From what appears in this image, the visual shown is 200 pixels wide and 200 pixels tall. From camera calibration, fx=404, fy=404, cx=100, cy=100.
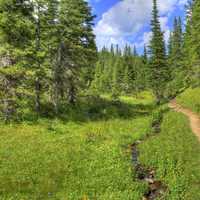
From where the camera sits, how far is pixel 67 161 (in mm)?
24812

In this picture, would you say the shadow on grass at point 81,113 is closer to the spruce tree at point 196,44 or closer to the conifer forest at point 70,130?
the conifer forest at point 70,130

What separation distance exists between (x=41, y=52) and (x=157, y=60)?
121 ft

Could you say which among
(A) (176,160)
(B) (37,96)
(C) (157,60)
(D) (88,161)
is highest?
(C) (157,60)

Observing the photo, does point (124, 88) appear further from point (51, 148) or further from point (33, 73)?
point (51, 148)

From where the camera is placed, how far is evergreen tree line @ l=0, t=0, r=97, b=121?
1401 inches

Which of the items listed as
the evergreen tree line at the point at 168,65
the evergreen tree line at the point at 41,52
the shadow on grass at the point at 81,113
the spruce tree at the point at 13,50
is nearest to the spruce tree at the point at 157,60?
the evergreen tree line at the point at 168,65

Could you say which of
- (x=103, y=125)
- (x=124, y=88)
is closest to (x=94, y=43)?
(x=103, y=125)

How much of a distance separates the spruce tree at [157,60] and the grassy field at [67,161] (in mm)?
32755

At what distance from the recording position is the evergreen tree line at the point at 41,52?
117 feet

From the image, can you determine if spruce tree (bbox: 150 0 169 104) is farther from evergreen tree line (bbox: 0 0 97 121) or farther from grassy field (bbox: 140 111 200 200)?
grassy field (bbox: 140 111 200 200)

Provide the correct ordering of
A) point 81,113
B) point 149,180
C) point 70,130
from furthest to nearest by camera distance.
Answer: point 81,113 < point 70,130 < point 149,180

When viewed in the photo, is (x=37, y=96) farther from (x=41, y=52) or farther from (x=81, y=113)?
(x=81, y=113)

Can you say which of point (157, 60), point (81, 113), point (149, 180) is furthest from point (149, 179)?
point (157, 60)

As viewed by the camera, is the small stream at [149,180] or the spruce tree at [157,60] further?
the spruce tree at [157,60]
